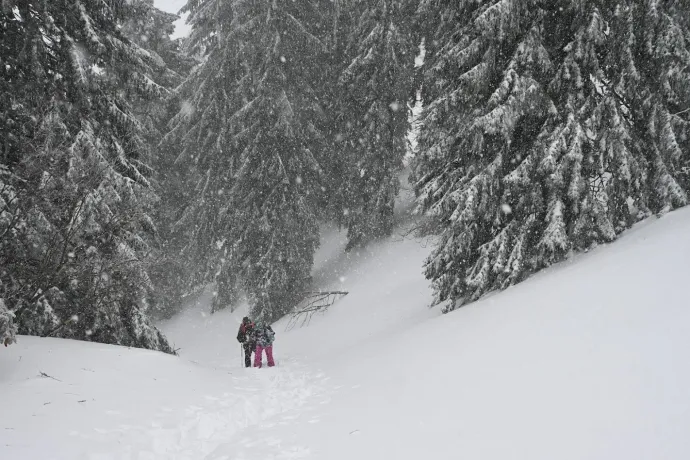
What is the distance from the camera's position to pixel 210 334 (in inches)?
767

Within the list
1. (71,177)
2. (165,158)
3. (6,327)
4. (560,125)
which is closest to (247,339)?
(71,177)

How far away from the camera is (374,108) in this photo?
55.6 feet

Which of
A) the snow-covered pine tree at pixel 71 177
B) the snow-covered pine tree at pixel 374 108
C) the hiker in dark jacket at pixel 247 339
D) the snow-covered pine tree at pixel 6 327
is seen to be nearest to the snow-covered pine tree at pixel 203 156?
the snow-covered pine tree at pixel 374 108

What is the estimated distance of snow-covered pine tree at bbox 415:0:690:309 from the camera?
820 centimetres

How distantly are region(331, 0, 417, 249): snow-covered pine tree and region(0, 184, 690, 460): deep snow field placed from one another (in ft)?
29.7

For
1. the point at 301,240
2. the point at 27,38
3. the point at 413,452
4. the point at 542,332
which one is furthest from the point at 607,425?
the point at 301,240

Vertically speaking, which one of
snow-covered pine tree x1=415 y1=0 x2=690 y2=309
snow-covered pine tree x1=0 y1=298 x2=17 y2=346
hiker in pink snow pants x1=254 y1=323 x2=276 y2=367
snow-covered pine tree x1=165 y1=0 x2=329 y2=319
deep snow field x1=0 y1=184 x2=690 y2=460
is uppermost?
snow-covered pine tree x1=165 y1=0 x2=329 y2=319

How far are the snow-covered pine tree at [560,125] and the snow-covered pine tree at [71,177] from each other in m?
7.11

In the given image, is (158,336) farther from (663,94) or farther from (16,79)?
(663,94)

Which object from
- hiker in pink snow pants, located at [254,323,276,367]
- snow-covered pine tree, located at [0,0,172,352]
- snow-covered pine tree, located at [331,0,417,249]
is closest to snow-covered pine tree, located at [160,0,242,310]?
snow-covered pine tree, located at [331,0,417,249]

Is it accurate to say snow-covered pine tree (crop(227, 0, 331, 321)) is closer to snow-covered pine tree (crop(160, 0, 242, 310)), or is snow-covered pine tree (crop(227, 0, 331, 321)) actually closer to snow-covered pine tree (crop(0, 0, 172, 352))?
snow-covered pine tree (crop(160, 0, 242, 310))

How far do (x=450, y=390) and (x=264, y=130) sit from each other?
1315cm

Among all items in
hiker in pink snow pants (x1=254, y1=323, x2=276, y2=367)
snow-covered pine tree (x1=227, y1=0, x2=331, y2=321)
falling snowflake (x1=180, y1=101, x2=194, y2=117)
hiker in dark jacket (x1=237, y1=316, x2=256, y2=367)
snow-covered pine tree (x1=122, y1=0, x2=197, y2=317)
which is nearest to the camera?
hiker in pink snow pants (x1=254, y1=323, x2=276, y2=367)

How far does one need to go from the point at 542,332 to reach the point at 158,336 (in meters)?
8.62
